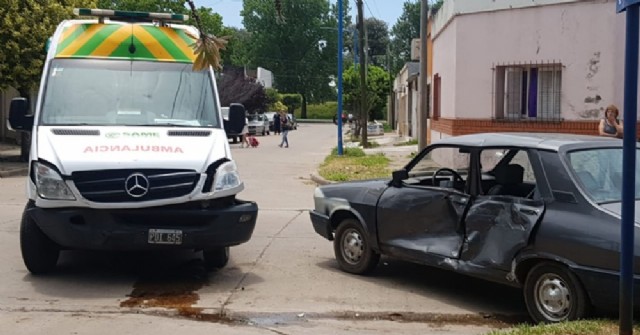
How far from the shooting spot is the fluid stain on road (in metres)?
7.07

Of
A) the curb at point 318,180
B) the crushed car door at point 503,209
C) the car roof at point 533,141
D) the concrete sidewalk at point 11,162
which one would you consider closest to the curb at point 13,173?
the concrete sidewalk at point 11,162

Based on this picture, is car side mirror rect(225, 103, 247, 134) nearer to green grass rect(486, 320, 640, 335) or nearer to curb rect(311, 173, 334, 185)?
green grass rect(486, 320, 640, 335)

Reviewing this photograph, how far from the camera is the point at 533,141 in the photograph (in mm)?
7121

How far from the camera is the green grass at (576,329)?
5.64 meters

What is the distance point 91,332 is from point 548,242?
3.65 metres

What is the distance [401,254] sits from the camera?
785cm

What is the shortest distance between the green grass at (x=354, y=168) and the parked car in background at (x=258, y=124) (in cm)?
2166

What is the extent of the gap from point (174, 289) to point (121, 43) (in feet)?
9.90

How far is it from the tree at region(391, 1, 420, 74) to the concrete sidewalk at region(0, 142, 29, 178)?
59.8 m

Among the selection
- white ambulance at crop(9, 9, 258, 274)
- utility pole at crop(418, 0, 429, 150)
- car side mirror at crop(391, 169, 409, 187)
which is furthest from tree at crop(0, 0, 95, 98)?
car side mirror at crop(391, 169, 409, 187)

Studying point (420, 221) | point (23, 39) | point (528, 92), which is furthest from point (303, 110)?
point (420, 221)

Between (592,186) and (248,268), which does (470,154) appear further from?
(248,268)

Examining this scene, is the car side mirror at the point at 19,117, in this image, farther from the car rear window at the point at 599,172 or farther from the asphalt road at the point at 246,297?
the car rear window at the point at 599,172

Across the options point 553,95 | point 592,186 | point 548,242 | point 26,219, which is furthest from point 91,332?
point 553,95
